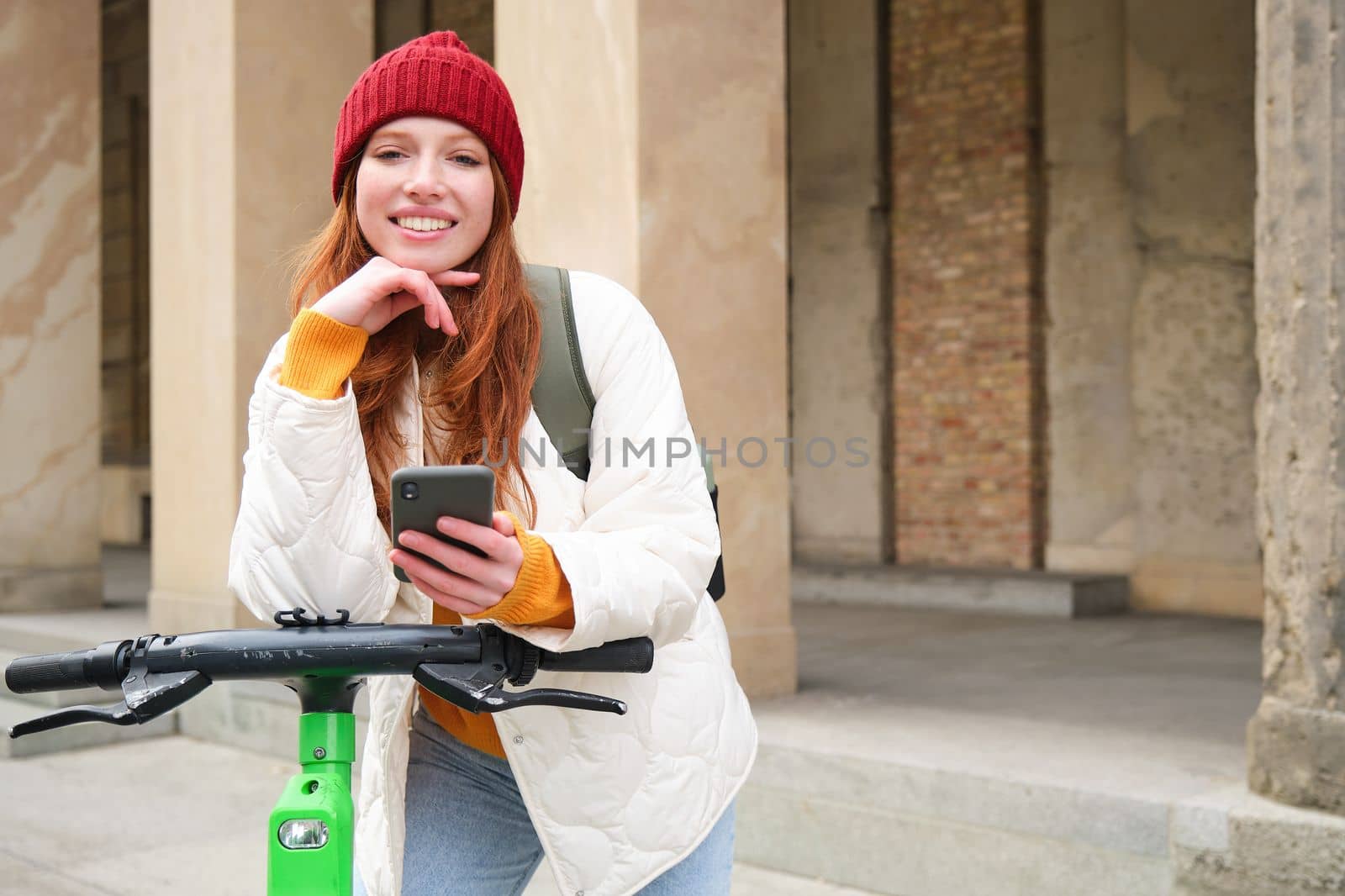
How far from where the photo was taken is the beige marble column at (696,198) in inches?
184

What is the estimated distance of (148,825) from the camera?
489 cm

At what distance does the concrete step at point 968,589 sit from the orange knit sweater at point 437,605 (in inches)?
273

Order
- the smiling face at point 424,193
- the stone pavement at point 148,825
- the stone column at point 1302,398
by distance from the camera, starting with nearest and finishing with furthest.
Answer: the smiling face at point 424,193 < the stone column at point 1302,398 < the stone pavement at point 148,825

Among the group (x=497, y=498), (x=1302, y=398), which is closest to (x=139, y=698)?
(x=497, y=498)

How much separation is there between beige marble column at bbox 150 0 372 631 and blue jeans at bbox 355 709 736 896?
4.77 metres

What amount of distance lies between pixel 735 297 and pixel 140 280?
13.0 m

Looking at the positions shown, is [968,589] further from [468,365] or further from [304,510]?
[304,510]

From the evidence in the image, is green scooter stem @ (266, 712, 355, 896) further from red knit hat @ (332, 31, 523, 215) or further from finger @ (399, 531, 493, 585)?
red knit hat @ (332, 31, 523, 215)

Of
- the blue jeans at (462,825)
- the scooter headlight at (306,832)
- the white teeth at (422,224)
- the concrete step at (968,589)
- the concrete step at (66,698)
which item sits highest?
the white teeth at (422,224)

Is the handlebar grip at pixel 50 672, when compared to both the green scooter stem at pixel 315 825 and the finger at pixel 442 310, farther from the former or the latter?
the finger at pixel 442 310

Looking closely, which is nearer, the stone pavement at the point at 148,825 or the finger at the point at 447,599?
the finger at the point at 447,599

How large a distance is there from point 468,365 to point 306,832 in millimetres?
592

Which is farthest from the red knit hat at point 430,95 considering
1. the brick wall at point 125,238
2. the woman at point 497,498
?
the brick wall at point 125,238

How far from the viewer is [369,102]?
5.65 feet
